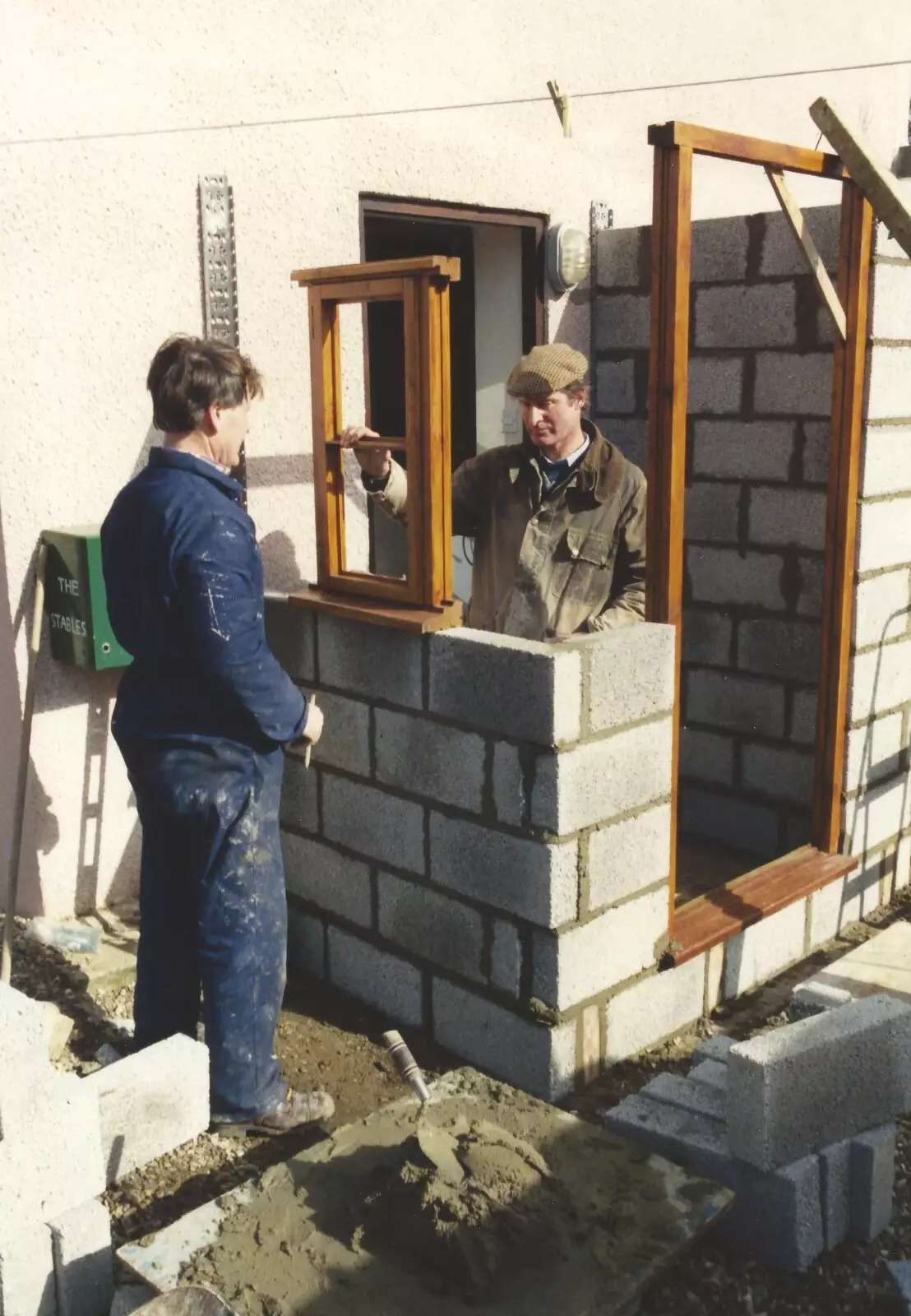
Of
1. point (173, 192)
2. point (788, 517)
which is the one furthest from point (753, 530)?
point (173, 192)

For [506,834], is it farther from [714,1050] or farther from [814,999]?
[814,999]

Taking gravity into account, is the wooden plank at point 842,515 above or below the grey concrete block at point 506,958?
above

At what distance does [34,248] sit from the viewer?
4.13 metres

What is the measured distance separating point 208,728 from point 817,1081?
1.78 meters

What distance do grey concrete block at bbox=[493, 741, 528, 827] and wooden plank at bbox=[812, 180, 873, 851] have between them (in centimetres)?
155

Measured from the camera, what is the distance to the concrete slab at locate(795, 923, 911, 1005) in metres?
3.98

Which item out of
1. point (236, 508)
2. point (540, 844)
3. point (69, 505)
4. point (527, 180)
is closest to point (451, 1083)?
point (540, 844)

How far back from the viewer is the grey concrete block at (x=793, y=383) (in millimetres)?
4711

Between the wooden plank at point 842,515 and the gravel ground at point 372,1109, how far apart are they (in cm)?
67

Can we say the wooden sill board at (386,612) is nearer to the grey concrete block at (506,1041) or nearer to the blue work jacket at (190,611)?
the blue work jacket at (190,611)

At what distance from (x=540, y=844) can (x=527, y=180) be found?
11.1ft

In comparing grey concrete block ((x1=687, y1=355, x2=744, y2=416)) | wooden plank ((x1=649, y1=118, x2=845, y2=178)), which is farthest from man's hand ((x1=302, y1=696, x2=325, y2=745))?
grey concrete block ((x1=687, y1=355, x2=744, y2=416))

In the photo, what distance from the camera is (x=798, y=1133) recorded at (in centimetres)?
294

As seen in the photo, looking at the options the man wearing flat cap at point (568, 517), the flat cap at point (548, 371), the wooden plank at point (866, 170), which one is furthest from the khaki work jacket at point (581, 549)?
the wooden plank at point (866, 170)
